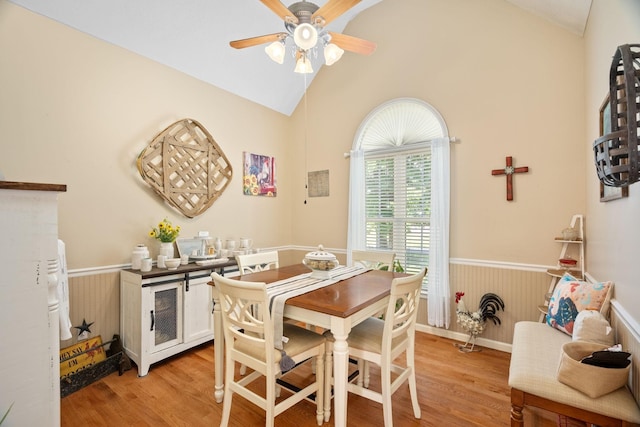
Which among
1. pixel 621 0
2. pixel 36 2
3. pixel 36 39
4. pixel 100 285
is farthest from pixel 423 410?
pixel 36 2

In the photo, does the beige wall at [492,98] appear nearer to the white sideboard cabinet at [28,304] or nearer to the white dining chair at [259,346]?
the white dining chair at [259,346]

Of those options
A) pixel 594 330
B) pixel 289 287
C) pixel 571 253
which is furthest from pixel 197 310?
pixel 571 253

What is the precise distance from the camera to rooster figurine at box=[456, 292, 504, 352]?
2.88 metres

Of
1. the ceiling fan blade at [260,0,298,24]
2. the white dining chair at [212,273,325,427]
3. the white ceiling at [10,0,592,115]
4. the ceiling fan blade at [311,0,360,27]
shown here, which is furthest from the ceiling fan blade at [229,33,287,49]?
the white dining chair at [212,273,325,427]

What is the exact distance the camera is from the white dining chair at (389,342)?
1676 millimetres

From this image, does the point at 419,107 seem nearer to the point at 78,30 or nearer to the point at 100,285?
the point at 78,30

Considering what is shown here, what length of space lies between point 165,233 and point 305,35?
6.97 feet

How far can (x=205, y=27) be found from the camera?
3.04 metres

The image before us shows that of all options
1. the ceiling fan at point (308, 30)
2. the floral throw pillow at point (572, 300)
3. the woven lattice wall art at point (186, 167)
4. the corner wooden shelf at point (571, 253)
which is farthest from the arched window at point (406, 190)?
the woven lattice wall art at point (186, 167)

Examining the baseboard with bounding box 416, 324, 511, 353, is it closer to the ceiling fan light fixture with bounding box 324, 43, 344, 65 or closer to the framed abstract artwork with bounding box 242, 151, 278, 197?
the framed abstract artwork with bounding box 242, 151, 278, 197

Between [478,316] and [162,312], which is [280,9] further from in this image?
[478,316]

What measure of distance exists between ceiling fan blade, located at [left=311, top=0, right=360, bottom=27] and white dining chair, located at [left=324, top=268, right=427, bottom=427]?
166cm

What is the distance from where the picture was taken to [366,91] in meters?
3.80

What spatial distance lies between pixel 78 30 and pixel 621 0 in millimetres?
3692
